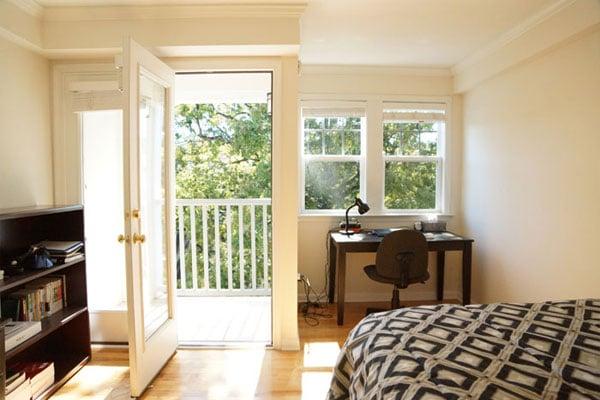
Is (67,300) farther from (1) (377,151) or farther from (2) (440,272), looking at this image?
(2) (440,272)

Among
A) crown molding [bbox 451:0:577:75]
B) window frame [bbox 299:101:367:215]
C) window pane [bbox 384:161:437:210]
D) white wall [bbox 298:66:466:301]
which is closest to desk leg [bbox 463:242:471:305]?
white wall [bbox 298:66:466:301]

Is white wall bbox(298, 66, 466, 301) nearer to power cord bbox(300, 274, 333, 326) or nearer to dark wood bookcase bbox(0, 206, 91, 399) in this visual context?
power cord bbox(300, 274, 333, 326)

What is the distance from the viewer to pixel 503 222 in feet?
9.32

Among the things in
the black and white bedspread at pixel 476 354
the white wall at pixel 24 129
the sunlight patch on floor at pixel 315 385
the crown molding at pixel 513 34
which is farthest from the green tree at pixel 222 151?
the black and white bedspread at pixel 476 354

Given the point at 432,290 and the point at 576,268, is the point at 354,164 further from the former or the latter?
the point at 576,268

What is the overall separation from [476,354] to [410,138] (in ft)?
8.96

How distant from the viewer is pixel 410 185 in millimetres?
3555

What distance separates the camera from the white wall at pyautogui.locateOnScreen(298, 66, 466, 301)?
132 inches

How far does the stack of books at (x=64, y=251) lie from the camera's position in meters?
2.10

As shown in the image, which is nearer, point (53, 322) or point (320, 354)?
point (53, 322)

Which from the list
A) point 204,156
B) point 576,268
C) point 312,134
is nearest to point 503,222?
point 576,268

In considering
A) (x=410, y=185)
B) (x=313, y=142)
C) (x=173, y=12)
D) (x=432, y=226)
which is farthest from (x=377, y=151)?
(x=173, y=12)

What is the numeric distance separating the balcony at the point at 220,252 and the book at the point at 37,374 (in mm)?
1431

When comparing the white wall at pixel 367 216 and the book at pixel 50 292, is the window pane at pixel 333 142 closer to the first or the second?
the white wall at pixel 367 216
